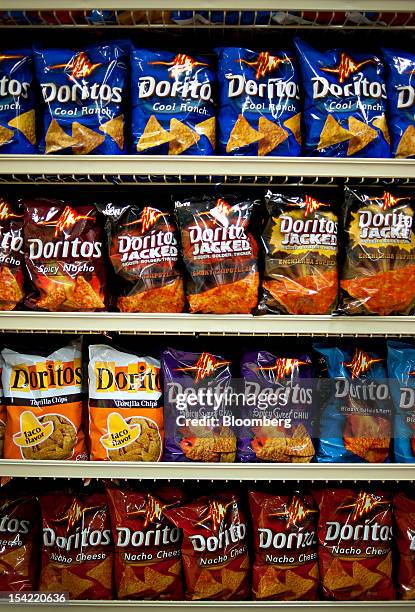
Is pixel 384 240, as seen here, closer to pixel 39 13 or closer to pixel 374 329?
pixel 374 329

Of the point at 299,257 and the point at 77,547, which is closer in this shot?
the point at 299,257

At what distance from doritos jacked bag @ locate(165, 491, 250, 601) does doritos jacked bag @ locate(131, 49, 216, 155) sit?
3.38 ft

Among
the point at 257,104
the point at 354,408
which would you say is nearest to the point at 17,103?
the point at 257,104

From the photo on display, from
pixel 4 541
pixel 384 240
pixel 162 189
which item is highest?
pixel 162 189

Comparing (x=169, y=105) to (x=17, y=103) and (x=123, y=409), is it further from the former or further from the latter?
(x=123, y=409)

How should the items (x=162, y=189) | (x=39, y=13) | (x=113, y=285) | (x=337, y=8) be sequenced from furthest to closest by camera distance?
(x=162, y=189) < (x=113, y=285) < (x=39, y=13) < (x=337, y=8)

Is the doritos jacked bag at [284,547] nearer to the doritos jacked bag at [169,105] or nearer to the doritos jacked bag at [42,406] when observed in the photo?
the doritos jacked bag at [42,406]

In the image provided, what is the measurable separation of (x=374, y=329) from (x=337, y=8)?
0.81 m

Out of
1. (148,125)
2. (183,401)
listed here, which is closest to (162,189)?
(148,125)

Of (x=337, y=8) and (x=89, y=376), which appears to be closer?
(x=337, y=8)

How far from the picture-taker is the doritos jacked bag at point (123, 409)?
1405 mm

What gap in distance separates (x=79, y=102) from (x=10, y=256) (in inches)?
18.2

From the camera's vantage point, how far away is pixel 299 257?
137 cm

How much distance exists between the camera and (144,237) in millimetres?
1398
